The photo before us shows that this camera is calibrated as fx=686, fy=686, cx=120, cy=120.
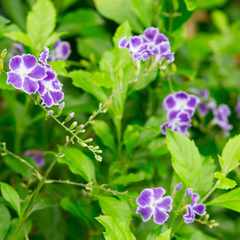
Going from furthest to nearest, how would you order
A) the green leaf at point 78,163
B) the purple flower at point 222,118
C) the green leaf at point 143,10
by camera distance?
1. the purple flower at point 222,118
2. the green leaf at point 143,10
3. the green leaf at point 78,163

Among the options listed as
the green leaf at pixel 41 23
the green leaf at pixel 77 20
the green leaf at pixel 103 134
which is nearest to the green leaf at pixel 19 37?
the green leaf at pixel 41 23

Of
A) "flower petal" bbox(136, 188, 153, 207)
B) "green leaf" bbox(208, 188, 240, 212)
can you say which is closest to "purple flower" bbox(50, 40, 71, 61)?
"flower petal" bbox(136, 188, 153, 207)

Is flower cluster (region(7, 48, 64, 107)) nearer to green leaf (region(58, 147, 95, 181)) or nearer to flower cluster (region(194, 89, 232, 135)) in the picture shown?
green leaf (region(58, 147, 95, 181))

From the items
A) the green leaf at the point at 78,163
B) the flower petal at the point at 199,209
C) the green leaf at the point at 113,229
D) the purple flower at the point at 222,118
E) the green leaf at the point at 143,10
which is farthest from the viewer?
the purple flower at the point at 222,118

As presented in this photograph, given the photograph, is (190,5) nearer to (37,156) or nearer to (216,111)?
(216,111)

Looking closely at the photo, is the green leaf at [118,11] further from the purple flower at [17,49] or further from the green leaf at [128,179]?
the green leaf at [128,179]

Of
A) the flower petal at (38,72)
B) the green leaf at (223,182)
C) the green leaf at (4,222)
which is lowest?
the green leaf at (4,222)

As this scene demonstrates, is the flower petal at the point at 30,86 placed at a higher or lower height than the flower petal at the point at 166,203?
higher
